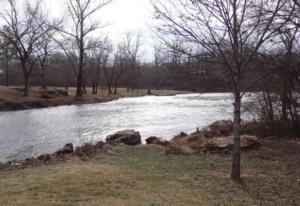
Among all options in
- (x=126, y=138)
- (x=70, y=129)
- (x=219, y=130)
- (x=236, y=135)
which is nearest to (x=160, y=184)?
(x=236, y=135)

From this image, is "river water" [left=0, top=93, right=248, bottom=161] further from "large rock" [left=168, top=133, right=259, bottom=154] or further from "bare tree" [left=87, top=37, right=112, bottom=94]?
"bare tree" [left=87, top=37, right=112, bottom=94]

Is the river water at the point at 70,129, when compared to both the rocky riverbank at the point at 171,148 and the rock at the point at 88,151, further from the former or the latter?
the rock at the point at 88,151

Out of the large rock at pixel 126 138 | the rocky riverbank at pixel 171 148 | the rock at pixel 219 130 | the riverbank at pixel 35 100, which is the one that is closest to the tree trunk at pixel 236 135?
the rocky riverbank at pixel 171 148

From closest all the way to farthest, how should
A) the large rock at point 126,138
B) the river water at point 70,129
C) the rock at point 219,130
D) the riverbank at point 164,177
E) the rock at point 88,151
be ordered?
the riverbank at point 164,177 → the rock at point 88,151 → the large rock at point 126,138 → the rock at point 219,130 → the river water at point 70,129

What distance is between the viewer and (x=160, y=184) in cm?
875

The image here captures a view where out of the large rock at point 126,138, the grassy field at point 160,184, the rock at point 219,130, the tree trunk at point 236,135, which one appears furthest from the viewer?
the rock at point 219,130

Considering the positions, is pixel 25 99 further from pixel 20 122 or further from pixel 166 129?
pixel 166 129

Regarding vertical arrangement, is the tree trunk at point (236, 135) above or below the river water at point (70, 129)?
above

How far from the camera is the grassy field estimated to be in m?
7.32

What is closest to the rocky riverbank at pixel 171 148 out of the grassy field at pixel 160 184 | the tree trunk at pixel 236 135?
the grassy field at pixel 160 184

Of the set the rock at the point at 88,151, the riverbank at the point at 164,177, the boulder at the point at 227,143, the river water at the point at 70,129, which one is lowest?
the river water at the point at 70,129

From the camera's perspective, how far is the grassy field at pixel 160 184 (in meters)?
7.32

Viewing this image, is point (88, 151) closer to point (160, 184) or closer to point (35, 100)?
point (160, 184)

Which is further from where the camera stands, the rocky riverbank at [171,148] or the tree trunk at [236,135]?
the rocky riverbank at [171,148]
